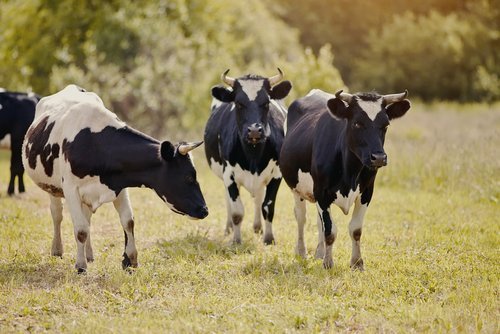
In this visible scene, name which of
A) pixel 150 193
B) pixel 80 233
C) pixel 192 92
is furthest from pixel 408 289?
pixel 192 92

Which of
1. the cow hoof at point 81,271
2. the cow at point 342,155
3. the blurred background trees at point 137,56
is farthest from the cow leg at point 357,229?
the blurred background trees at point 137,56

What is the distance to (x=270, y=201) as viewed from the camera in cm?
988

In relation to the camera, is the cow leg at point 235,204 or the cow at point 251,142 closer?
the cow at point 251,142

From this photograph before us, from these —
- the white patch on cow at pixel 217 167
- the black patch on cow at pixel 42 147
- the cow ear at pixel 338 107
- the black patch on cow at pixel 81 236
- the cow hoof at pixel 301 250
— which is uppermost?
the cow ear at pixel 338 107

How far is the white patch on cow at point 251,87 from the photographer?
9445 mm

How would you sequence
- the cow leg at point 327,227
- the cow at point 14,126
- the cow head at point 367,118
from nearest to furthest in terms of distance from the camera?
the cow head at point 367,118
the cow leg at point 327,227
the cow at point 14,126

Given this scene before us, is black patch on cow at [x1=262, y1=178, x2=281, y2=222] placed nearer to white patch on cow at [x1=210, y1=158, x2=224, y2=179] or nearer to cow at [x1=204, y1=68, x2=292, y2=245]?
cow at [x1=204, y1=68, x2=292, y2=245]

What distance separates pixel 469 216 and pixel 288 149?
399 cm

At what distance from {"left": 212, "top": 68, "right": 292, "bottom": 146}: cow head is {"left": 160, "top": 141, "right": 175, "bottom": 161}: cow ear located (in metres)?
1.73

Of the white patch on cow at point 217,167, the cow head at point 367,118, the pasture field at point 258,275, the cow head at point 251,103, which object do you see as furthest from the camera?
the white patch on cow at point 217,167

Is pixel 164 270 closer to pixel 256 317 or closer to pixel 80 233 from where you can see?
pixel 80 233

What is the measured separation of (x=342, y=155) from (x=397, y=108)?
2.60 ft

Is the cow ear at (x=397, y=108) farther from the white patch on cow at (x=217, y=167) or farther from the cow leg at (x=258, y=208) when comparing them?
the white patch on cow at (x=217, y=167)

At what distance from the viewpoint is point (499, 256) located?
846 cm
